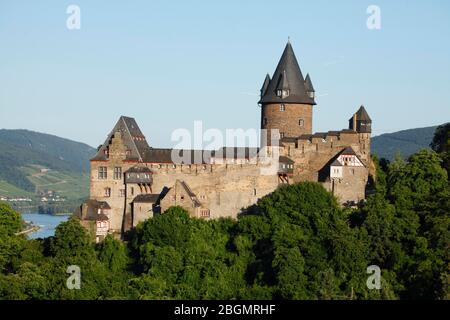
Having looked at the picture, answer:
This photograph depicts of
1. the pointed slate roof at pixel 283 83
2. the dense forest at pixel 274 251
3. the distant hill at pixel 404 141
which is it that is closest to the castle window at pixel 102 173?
the dense forest at pixel 274 251

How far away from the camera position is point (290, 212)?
5022cm

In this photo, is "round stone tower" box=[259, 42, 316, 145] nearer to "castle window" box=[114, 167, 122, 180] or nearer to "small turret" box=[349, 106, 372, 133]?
"small turret" box=[349, 106, 372, 133]

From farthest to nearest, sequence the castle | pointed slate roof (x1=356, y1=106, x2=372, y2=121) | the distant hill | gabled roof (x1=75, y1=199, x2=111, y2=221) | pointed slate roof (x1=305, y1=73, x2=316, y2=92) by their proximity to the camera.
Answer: the distant hill
pointed slate roof (x1=305, y1=73, x2=316, y2=92)
pointed slate roof (x1=356, y1=106, x2=372, y2=121)
gabled roof (x1=75, y1=199, x2=111, y2=221)
the castle

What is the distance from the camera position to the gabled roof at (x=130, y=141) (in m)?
52.2

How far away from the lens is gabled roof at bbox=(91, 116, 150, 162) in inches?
2055

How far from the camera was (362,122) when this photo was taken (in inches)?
2050

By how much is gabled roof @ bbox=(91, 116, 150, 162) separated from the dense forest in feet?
11.6

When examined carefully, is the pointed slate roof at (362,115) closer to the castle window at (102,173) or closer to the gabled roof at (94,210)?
the castle window at (102,173)

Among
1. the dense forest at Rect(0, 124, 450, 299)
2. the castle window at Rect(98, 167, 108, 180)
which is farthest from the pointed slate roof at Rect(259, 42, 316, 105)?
the castle window at Rect(98, 167, 108, 180)
